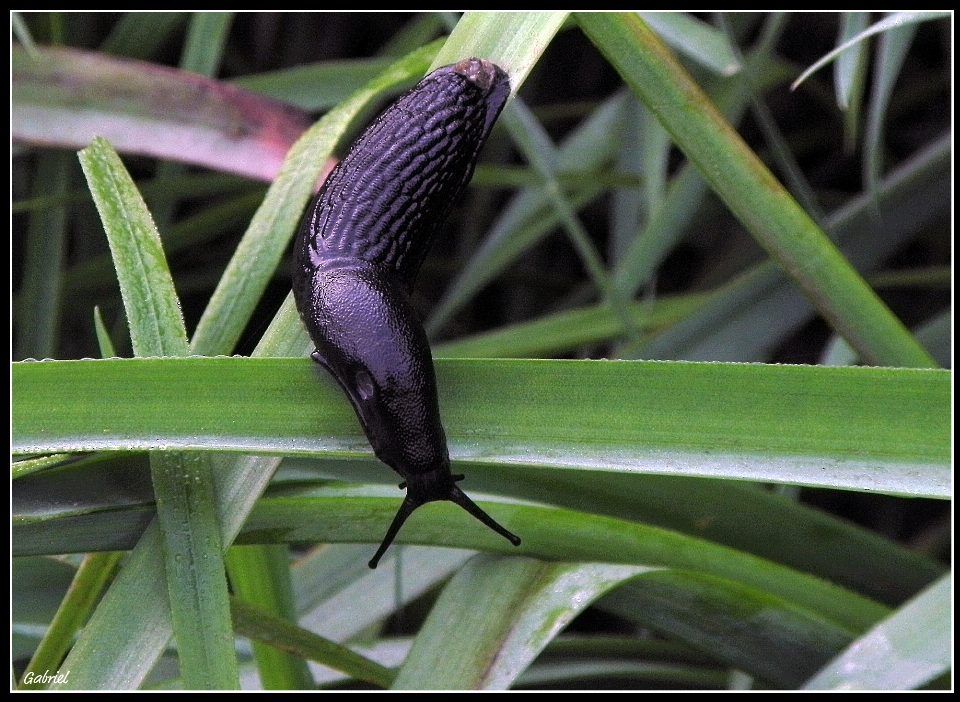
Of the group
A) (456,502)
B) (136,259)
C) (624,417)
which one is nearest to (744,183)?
(624,417)

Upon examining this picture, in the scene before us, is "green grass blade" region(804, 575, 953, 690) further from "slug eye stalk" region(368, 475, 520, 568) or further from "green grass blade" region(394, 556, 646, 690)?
"slug eye stalk" region(368, 475, 520, 568)

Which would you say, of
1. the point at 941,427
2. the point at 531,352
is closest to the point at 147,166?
the point at 531,352

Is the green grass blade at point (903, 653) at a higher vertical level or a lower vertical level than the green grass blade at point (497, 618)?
lower

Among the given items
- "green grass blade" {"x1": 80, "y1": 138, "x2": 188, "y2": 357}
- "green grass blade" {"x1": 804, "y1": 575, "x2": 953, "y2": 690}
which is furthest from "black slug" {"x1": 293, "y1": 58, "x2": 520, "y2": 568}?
"green grass blade" {"x1": 804, "y1": 575, "x2": 953, "y2": 690}

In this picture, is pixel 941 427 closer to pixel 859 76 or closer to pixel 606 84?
pixel 859 76

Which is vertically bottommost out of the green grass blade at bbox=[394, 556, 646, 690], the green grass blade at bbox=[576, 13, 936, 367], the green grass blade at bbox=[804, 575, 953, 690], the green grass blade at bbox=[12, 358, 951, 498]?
the green grass blade at bbox=[804, 575, 953, 690]

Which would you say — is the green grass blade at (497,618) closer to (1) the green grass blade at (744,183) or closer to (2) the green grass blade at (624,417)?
(2) the green grass blade at (624,417)

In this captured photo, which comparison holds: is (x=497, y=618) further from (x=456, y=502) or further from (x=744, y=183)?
(x=744, y=183)

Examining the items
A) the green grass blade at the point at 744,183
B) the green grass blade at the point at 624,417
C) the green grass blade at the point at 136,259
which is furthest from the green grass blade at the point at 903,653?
the green grass blade at the point at 136,259

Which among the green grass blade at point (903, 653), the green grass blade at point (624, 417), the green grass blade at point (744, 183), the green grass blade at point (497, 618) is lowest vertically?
the green grass blade at point (903, 653)
